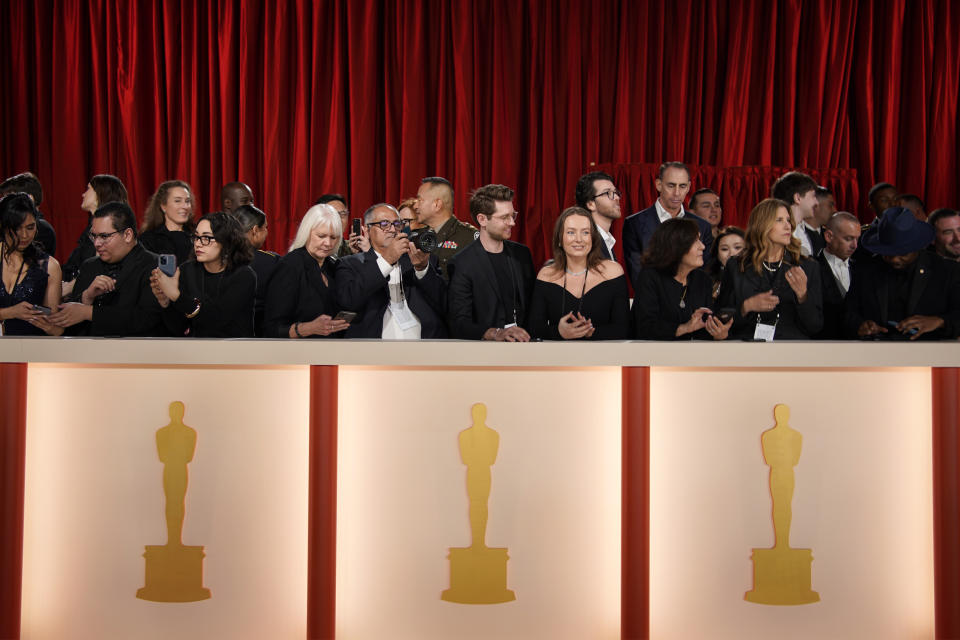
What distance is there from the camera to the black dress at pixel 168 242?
3930mm

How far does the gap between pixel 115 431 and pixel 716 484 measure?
1.61 m

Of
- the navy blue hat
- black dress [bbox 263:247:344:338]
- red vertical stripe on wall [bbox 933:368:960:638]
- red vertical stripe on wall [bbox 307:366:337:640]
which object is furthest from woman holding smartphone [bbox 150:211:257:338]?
the navy blue hat

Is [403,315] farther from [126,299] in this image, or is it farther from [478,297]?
[126,299]

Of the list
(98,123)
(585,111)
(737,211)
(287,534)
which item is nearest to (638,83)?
(585,111)

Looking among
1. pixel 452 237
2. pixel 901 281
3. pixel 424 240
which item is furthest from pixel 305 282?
pixel 901 281

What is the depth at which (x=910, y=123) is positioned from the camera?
21.4 feet

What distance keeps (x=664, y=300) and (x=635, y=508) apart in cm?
119

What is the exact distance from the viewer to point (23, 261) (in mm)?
3234

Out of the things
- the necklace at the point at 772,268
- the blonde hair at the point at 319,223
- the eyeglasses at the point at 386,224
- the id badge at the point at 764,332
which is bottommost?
the id badge at the point at 764,332

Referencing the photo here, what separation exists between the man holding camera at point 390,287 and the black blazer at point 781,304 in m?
1.12

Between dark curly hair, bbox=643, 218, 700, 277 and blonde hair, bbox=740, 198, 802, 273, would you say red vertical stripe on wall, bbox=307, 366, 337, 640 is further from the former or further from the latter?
blonde hair, bbox=740, 198, 802, 273

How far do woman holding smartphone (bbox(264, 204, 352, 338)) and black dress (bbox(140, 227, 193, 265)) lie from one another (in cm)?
67

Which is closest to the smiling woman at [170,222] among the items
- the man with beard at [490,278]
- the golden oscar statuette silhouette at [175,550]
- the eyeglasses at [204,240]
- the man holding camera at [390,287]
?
the eyeglasses at [204,240]

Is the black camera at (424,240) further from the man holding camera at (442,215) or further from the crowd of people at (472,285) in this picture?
the man holding camera at (442,215)
